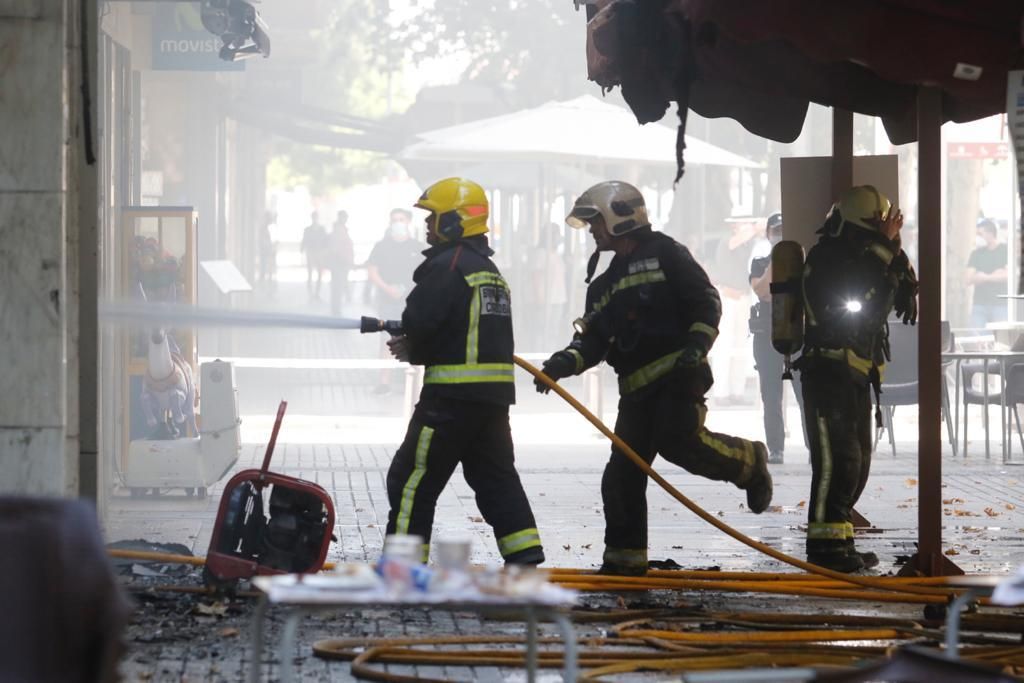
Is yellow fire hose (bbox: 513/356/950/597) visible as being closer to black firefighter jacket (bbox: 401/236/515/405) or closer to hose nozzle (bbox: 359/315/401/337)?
black firefighter jacket (bbox: 401/236/515/405)


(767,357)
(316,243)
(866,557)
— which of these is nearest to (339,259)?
(316,243)

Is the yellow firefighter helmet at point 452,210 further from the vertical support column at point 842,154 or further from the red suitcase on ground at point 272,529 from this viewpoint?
the vertical support column at point 842,154

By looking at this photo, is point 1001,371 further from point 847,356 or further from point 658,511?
point 847,356

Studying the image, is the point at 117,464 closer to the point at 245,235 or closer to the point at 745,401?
the point at 745,401

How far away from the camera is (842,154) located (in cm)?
1040

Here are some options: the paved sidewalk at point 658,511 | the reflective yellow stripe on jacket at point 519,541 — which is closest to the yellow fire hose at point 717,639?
the reflective yellow stripe on jacket at point 519,541

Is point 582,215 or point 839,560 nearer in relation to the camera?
point 582,215

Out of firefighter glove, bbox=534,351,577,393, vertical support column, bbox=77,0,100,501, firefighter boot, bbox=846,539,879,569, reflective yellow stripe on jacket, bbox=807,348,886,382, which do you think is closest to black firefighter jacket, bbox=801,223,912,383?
reflective yellow stripe on jacket, bbox=807,348,886,382

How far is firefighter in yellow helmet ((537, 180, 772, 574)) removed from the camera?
27.7 feet

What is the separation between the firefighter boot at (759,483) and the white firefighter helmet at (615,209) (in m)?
1.23

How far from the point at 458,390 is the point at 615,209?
1.38m

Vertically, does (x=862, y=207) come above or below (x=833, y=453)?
above

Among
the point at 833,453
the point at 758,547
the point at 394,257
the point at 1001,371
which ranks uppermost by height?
the point at 394,257

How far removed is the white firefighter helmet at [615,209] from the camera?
28.5 feet
